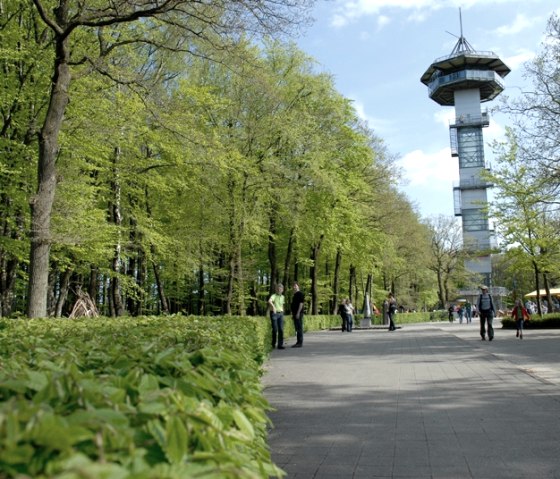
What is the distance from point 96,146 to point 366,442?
14.4 meters

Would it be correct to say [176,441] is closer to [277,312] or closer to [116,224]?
[277,312]

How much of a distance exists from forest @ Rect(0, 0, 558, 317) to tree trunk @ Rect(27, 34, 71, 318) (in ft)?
0.10

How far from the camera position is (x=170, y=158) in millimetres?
21031

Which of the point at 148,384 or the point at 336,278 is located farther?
the point at 336,278

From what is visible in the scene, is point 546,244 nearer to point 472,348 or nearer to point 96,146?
point 472,348

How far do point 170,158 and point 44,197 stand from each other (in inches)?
377

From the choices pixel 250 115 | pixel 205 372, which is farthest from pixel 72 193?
pixel 205 372

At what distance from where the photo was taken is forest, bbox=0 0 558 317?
1248cm

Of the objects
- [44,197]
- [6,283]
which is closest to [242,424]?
[44,197]

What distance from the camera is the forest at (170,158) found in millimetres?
12484

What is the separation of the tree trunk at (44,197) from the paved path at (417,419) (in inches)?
205

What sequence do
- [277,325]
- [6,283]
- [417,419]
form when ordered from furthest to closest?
[6,283] < [277,325] < [417,419]

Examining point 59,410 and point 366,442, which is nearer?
point 59,410

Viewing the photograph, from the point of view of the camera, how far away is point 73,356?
9.39 feet
